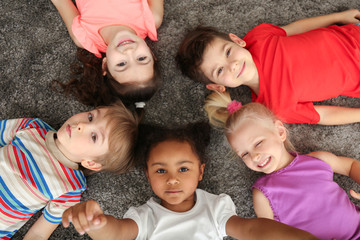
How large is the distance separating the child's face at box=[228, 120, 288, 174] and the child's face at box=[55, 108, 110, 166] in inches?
17.9

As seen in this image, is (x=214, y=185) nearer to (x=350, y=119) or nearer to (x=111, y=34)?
(x=350, y=119)

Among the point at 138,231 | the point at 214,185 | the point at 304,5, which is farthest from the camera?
the point at 304,5

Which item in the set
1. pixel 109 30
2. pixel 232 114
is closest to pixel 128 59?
pixel 109 30

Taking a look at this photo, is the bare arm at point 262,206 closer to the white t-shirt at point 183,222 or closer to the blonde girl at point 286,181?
the blonde girl at point 286,181

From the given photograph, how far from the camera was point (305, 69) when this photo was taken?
1.05 meters

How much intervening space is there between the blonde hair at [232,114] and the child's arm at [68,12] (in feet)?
2.02

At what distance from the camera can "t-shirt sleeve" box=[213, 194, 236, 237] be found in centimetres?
93

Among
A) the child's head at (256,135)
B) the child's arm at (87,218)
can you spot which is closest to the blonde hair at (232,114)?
the child's head at (256,135)

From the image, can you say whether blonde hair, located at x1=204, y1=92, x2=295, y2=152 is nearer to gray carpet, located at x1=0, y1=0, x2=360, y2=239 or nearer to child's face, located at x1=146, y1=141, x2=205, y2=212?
gray carpet, located at x1=0, y1=0, x2=360, y2=239

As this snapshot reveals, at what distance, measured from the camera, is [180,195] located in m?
0.92

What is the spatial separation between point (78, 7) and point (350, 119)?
120 centimetres

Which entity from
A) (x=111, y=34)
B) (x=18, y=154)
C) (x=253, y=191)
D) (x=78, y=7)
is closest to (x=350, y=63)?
(x=253, y=191)

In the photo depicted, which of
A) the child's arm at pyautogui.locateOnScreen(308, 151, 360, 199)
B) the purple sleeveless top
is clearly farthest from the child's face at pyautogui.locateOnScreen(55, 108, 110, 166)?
the child's arm at pyautogui.locateOnScreen(308, 151, 360, 199)

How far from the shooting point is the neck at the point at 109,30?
3.68 ft
